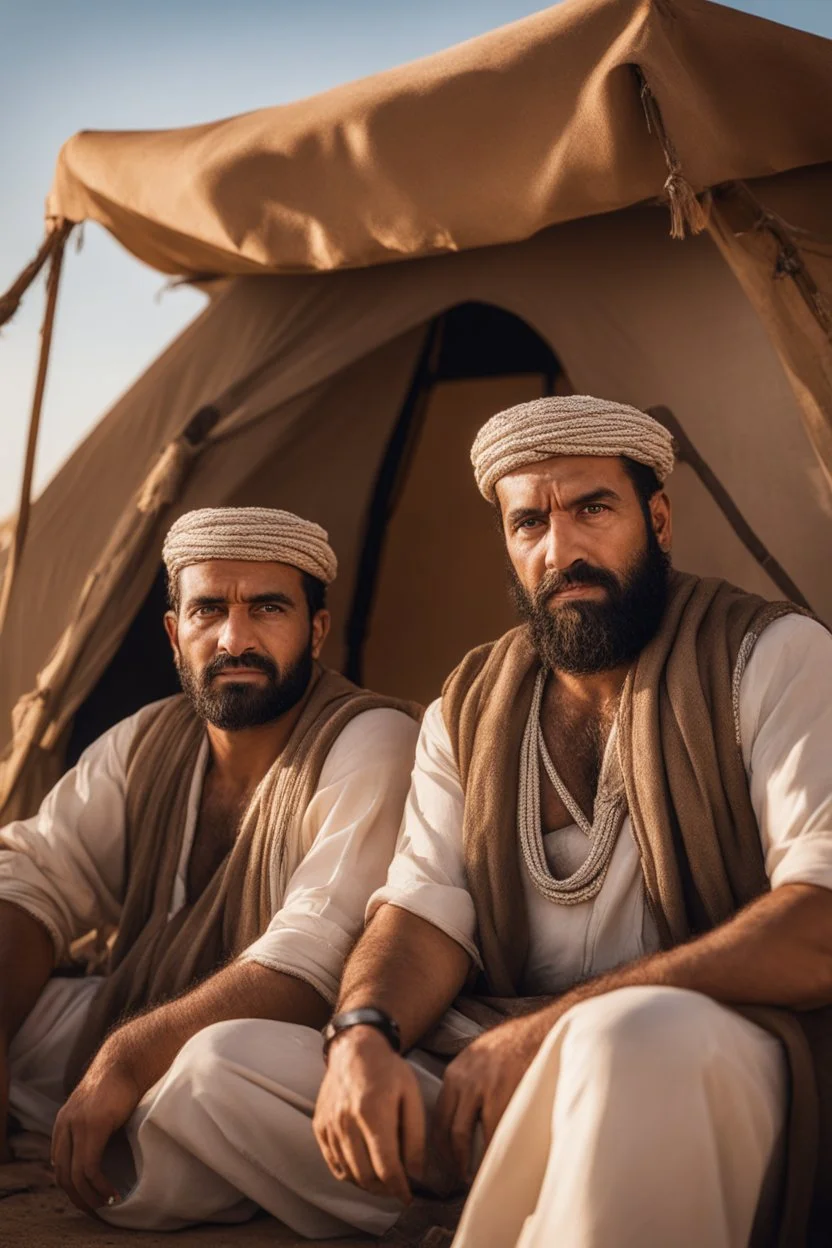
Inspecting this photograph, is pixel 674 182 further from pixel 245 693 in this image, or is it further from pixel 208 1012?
pixel 208 1012

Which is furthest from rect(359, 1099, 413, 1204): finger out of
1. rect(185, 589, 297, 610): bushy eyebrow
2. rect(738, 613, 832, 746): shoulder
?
A: rect(185, 589, 297, 610): bushy eyebrow

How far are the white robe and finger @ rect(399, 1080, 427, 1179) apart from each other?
22 centimetres

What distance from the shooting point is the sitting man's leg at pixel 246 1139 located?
2.76 meters

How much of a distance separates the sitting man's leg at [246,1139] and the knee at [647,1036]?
1.85ft

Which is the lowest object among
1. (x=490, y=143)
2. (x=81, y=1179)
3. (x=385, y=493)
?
(x=81, y=1179)

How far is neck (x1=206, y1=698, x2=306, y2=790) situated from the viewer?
3.85 meters

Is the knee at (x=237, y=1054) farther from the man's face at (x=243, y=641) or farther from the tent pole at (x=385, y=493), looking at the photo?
the tent pole at (x=385, y=493)

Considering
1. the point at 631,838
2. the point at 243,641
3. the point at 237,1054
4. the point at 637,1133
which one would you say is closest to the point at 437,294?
the point at 243,641

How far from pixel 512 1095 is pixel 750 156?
7.89ft

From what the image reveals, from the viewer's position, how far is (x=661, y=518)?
10.8ft

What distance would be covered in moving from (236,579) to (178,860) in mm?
701

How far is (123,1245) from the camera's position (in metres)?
2.77

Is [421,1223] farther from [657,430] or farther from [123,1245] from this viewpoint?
[657,430]

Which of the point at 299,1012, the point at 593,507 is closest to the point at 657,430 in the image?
the point at 593,507
